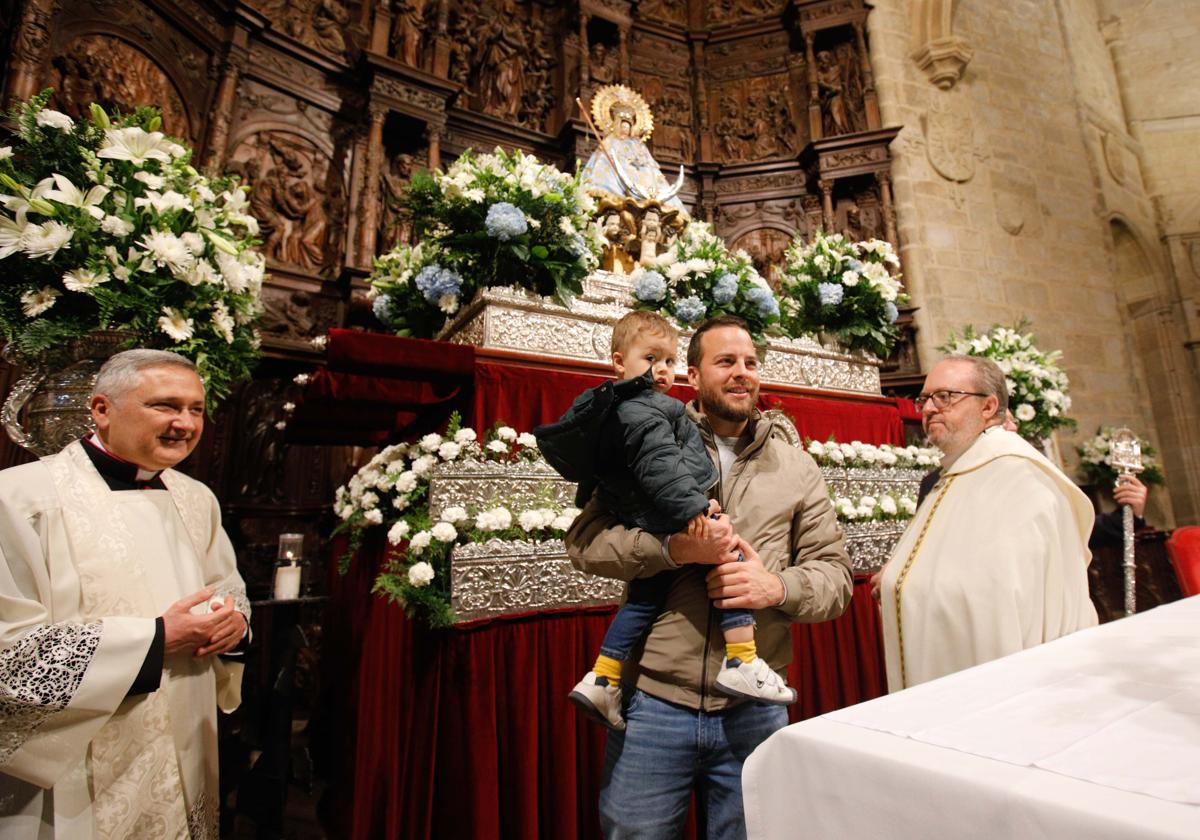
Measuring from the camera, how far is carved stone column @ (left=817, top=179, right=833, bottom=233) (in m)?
7.93

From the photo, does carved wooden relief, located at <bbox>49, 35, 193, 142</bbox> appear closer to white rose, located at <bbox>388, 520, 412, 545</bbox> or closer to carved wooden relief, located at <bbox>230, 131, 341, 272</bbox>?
carved wooden relief, located at <bbox>230, 131, 341, 272</bbox>

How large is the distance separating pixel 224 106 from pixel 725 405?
20.5 feet

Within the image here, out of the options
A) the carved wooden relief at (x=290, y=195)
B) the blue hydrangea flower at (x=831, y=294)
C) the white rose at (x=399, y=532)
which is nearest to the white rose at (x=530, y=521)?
the white rose at (x=399, y=532)

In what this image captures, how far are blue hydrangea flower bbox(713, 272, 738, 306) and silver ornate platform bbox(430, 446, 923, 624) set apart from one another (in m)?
1.75

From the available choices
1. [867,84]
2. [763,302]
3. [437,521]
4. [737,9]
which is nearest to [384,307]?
[437,521]

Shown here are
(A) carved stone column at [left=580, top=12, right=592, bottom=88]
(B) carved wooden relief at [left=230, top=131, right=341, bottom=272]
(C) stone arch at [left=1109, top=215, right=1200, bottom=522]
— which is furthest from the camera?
(C) stone arch at [left=1109, top=215, right=1200, bottom=522]

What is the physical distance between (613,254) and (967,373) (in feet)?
8.66

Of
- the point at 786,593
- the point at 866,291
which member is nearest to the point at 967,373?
Answer: the point at 786,593

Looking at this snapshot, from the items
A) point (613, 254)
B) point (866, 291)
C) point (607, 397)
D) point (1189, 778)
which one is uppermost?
point (613, 254)

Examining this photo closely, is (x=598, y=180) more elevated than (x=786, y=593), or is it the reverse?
(x=598, y=180)

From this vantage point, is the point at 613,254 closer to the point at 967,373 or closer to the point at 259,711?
the point at 967,373

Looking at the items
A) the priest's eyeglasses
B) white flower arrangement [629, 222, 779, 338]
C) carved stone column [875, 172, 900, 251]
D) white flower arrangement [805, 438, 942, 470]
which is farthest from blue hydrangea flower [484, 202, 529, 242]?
carved stone column [875, 172, 900, 251]

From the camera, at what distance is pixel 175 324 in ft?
6.72

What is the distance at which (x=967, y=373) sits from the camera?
2.28 m
